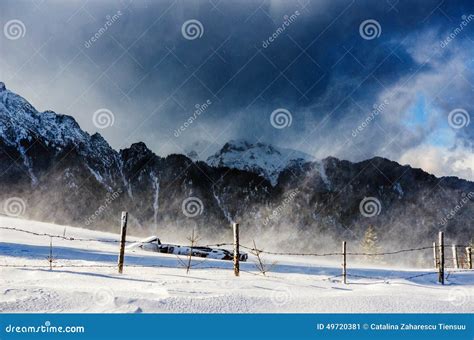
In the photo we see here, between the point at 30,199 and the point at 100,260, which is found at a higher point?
the point at 30,199

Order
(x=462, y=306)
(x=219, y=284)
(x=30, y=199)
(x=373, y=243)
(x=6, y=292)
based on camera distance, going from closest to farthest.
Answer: (x=6, y=292), (x=462, y=306), (x=219, y=284), (x=373, y=243), (x=30, y=199)

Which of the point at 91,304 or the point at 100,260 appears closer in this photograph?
the point at 91,304

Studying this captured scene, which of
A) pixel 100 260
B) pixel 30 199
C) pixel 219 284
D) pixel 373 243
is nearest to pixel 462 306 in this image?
pixel 219 284

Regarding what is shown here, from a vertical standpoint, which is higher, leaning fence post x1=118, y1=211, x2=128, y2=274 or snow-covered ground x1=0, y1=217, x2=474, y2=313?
leaning fence post x1=118, y1=211, x2=128, y2=274

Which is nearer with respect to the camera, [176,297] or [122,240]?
[176,297]

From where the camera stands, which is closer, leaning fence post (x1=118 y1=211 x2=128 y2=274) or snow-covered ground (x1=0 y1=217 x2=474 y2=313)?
snow-covered ground (x1=0 y1=217 x2=474 y2=313)

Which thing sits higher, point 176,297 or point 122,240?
point 122,240

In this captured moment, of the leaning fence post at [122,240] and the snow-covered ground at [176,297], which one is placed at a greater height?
the leaning fence post at [122,240]

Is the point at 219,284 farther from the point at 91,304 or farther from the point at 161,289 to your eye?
the point at 91,304

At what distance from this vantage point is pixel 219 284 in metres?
9.12

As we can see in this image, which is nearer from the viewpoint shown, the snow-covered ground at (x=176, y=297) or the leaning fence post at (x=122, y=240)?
the snow-covered ground at (x=176, y=297)

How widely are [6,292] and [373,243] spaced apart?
72.2 metres
